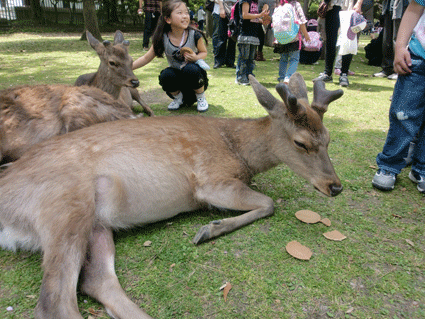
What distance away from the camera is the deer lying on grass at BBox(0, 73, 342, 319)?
235cm

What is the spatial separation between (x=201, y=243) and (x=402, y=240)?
1.76 metres

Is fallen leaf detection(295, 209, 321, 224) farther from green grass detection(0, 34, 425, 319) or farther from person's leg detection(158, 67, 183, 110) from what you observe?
person's leg detection(158, 67, 183, 110)

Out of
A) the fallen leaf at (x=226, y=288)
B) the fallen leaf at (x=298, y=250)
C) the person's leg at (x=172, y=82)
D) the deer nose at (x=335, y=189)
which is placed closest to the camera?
the fallen leaf at (x=226, y=288)

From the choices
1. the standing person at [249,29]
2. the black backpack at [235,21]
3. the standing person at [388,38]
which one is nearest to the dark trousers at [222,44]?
the black backpack at [235,21]

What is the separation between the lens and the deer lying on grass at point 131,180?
7.72 ft

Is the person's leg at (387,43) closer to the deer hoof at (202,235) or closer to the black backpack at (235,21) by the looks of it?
the black backpack at (235,21)

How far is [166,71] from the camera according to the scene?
6445 millimetres

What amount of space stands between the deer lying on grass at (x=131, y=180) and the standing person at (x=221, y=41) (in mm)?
7869

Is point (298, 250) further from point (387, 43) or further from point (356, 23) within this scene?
point (387, 43)

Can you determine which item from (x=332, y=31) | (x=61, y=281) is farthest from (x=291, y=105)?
(x=332, y=31)

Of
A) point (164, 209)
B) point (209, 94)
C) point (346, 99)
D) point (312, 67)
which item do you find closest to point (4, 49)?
point (209, 94)

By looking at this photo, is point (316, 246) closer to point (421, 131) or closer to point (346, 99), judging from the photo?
point (421, 131)

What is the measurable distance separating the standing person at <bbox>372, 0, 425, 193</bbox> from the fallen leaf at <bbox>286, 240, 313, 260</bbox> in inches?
61.7

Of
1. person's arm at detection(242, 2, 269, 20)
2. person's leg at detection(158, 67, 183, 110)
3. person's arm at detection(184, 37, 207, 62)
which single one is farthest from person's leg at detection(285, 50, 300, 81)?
person's leg at detection(158, 67, 183, 110)
